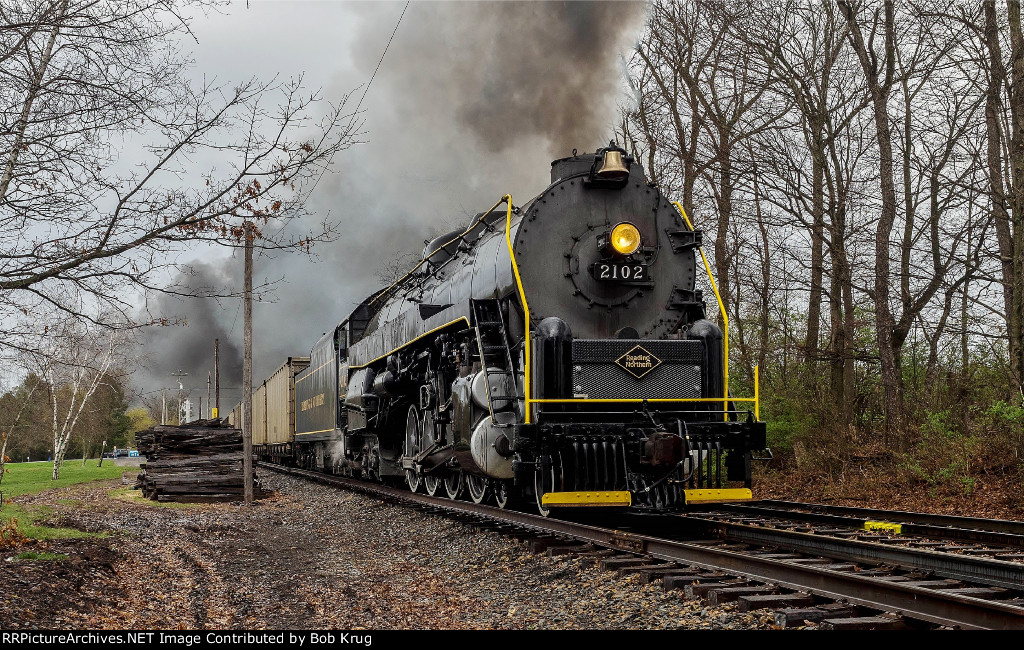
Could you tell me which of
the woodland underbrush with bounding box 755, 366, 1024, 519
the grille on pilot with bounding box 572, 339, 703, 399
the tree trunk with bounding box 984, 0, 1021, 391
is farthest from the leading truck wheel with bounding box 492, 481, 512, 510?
the tree trunk with bounding box 984, 0, 1021, 391

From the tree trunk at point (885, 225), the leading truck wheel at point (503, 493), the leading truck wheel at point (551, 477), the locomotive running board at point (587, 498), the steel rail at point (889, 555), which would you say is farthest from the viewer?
the tree trunk at point (885, 225)

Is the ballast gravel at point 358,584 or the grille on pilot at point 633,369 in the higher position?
the grille on pilot at point 633,369

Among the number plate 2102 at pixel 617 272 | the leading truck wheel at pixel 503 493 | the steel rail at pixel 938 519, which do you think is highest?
the number plate 2102 at pixel 617 272

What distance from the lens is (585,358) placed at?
880cm

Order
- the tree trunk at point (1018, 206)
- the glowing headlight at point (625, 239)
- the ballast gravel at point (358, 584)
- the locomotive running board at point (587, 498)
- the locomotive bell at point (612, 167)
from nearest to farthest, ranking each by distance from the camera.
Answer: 1. the ballast gravel at point (358, 584)
2. the locomotive running board at point (587, 498)
3. the glowing headlight at point (625, 239)
4. the locomotive bell at point (612, 167)
5. the tree trunk at point (1018, 206)

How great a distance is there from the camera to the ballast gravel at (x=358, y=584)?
219 inches

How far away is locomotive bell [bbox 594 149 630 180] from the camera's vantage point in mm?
9602

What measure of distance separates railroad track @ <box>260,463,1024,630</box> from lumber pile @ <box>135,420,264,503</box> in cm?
922

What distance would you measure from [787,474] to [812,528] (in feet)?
25.7

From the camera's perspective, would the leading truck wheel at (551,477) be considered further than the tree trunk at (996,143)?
No

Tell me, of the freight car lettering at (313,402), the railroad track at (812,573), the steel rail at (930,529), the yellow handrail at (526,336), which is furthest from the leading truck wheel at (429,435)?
the freight car lettering at (313,402)

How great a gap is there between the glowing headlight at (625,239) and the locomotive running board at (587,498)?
266 centimetres

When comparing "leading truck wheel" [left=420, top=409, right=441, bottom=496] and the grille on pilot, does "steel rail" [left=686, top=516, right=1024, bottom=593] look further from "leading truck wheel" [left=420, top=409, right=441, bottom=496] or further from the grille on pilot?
"leading truck wheel" [left=420, top=409, right=441, bottom=496]

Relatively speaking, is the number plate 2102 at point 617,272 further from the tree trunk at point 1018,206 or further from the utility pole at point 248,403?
the utility pole at point 248,403
